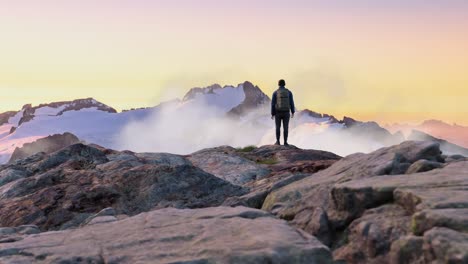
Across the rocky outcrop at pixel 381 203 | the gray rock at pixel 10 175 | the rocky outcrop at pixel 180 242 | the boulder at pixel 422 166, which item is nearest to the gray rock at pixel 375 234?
the rocky outcrop at pixel 381 203

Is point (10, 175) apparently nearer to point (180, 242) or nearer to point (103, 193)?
point (103, 193)

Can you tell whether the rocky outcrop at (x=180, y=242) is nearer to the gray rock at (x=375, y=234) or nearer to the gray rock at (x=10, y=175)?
the gray rock at (x=375, y=234)

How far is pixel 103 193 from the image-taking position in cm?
2409

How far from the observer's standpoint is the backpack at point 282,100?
43562 mm

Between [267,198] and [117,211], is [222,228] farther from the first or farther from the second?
[117,211]

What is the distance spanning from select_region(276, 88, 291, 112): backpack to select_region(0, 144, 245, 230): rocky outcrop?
731 inches

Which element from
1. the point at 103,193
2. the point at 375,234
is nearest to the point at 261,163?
the point at 103,193

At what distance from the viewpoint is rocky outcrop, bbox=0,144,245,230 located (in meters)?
22.8

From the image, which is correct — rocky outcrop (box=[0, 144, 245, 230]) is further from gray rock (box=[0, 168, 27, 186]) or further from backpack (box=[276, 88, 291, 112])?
backpack (box=[276, 88, 291, 112])

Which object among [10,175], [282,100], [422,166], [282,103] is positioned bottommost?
[10,175]

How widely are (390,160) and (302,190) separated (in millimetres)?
3011

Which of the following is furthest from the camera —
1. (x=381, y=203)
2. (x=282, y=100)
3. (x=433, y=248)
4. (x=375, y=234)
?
(x=282, y=100)

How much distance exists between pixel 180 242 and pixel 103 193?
11.5 metres

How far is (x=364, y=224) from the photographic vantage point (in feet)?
45.3
